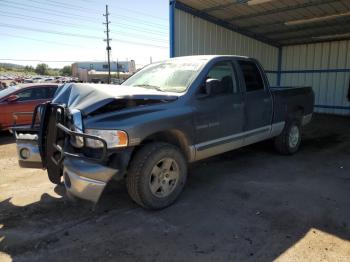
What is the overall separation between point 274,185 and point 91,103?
307 cm

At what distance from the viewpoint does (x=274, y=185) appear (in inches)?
200

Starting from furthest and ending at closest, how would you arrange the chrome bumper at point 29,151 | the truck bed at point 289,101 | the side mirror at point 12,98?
the side mirror at point 12,98
the truck bed at point 289,101
the chrome bumper at point 29,151

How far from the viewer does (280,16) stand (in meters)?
11.1

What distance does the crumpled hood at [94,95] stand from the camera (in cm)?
373

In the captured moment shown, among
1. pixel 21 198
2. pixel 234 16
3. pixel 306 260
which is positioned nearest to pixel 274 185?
pixel 306 260

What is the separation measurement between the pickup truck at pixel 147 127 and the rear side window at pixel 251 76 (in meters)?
0.03

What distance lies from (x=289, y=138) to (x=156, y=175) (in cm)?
378

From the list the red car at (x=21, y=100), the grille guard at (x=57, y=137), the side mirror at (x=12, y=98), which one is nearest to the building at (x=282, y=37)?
the red car at (x=21, y=100)

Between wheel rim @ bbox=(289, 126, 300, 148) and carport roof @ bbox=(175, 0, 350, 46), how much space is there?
14.7ft

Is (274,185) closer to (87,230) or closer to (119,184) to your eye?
(119,184)

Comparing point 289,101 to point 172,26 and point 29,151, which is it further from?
point 172,26

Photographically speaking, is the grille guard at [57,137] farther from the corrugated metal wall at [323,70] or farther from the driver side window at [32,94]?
the corrugated metal wall at [323,70]

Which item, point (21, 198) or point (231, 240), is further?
point (21, 198)

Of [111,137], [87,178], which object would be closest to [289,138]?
[111,137]
